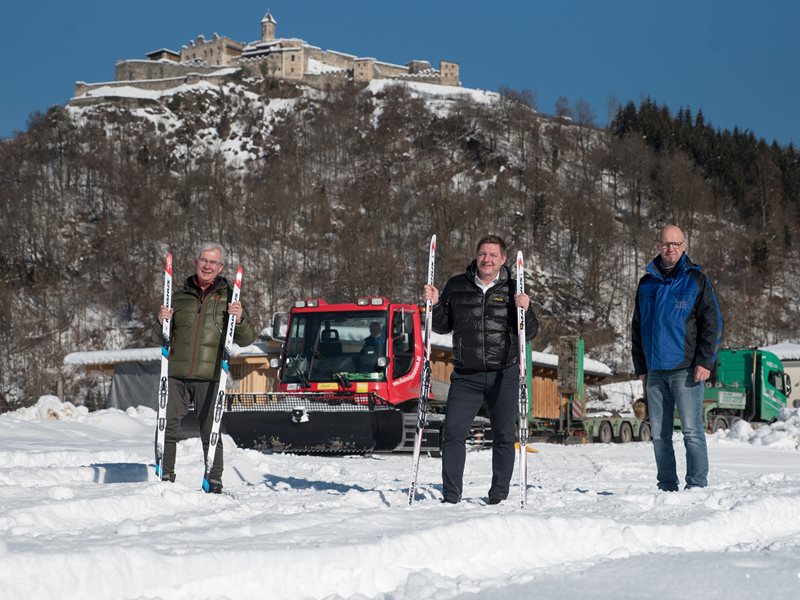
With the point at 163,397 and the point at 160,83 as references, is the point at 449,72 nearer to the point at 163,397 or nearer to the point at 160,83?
the point at 160,83

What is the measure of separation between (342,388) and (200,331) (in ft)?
21.5

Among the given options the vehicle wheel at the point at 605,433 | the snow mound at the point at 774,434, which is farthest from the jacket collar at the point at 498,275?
the vehicle wheel at the point at 605,433

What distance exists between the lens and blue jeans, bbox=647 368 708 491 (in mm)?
6605

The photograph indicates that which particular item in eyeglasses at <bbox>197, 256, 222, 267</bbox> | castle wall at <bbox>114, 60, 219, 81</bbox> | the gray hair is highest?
castle wall at <bbox>114, 60, 219, 81</bbox>

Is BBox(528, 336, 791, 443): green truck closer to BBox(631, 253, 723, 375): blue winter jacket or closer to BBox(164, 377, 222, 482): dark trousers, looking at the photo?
BBox(631, 253, 723, 375): blue winter jacket

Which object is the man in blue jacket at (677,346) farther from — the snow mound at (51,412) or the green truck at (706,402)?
the snow mound at (51,412)

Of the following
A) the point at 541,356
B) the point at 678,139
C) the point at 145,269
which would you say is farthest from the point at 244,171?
the point at 541,356

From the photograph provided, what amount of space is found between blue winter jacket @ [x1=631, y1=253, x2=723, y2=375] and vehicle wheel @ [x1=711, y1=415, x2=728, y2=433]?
16897mm

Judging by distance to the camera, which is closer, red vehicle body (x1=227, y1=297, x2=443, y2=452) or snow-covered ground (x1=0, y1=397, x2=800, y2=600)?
snow-covered ground (x1=0, y1=397, x2=800, y2=600)

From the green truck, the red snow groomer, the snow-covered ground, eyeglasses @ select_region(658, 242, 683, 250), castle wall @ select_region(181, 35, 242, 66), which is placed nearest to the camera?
the snow-covered ground

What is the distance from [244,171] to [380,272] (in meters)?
36.6

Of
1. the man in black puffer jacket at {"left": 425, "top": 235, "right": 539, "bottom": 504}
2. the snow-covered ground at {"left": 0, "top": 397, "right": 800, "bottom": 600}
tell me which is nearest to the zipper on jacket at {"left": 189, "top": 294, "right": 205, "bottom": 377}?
the snow-covered ground at {"left": 0, "top": 397, "right": 800, "bottom": 600}

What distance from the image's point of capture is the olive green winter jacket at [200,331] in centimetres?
643

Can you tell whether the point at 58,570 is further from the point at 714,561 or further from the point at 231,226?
the point at 231,226
